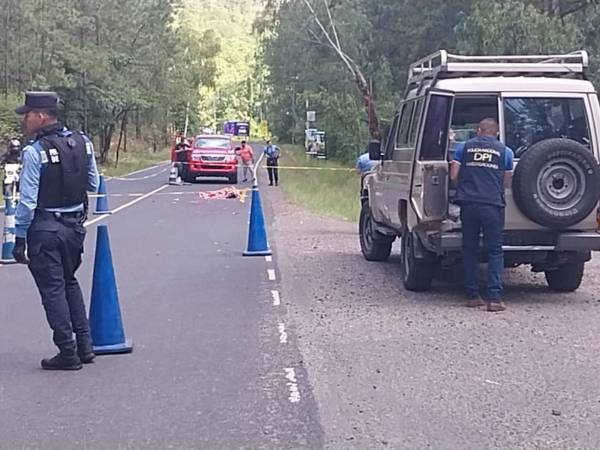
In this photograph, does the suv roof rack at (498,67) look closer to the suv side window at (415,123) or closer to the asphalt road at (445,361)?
the suv side window at (415,123)

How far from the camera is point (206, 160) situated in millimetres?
41094

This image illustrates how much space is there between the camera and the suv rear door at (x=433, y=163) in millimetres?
11312

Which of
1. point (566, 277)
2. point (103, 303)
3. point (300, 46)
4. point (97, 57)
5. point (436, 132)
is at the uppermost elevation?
point (300, 46)

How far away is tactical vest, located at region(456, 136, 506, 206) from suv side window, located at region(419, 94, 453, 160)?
0.58 m

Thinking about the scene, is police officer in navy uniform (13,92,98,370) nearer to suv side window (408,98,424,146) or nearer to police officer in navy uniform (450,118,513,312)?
police officer in navy uniform (450,118,513,312)

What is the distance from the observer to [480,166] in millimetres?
10789

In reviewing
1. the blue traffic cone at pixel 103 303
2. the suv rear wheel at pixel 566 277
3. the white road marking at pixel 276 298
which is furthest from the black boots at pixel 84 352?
the suv rear wheel at pixel 566 277

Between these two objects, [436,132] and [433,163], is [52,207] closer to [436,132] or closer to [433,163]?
[433,163]

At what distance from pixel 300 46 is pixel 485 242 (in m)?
46.7

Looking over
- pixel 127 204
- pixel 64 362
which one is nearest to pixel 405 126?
pixel 64 362

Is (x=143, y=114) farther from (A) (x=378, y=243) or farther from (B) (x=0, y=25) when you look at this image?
(A) (x=378, y=243)

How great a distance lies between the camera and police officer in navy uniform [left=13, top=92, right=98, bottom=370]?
8094mm

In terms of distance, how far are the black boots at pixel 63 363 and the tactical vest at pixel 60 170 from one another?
44.0 inches

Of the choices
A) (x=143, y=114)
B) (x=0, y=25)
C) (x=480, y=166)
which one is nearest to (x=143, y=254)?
(x=480, y=166)
